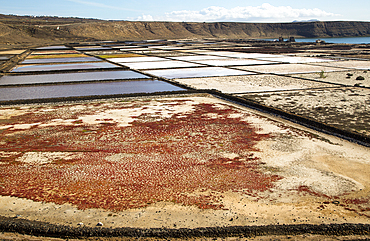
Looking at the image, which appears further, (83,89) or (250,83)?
(250,83)

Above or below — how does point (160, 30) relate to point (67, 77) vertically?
above

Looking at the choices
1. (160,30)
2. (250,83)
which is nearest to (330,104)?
(250,83)

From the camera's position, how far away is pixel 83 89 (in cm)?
2045

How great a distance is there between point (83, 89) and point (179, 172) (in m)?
14.0

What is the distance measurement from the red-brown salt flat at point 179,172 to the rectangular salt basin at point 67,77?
11086mm

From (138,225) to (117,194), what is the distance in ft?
4.24

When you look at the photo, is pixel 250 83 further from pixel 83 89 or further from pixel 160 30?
pixel 160 30

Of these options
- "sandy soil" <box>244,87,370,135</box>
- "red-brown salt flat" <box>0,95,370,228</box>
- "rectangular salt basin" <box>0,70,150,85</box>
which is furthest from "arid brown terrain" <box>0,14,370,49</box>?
"red-brown salt flat" <box>0,95,370,228</box>

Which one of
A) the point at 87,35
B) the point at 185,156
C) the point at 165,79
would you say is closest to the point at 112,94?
the point at 165,79

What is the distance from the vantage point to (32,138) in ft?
35.6

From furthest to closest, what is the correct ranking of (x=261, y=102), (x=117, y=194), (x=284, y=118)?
(x=261, y=102), (x=284, y=118), (x=117, y=194)

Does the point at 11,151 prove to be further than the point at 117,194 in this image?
Yes

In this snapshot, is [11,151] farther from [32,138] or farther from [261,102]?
[261,102]

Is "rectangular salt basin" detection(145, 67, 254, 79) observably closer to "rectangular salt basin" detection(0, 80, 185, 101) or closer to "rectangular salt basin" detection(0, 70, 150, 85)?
"rectangular salt basin" detection(0, 70, 150, 85)
